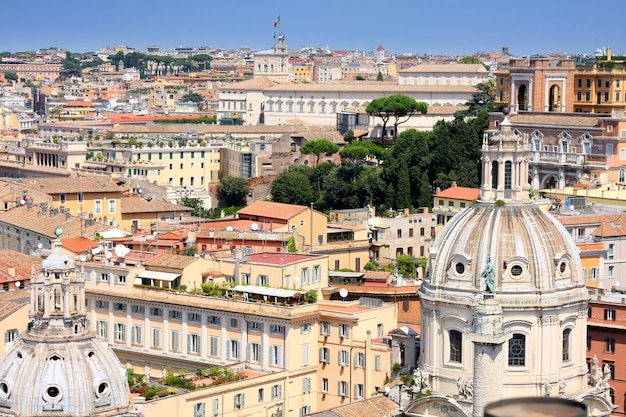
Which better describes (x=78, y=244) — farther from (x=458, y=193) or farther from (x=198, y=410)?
(x=458, y=193)

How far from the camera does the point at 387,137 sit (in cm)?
9594

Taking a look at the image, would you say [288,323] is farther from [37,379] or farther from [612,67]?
[612,67]

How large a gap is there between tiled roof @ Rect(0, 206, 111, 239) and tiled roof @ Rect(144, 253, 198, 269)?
991 cm

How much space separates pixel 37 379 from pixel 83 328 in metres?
1.31

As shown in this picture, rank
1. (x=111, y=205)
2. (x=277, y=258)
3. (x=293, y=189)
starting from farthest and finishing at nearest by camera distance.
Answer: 1. (x=293, y=189)
2. (x=111, y=205)
3. (x=277, y=258)

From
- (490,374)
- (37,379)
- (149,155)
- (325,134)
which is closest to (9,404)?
(37,379)

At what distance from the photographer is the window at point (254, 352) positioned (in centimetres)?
4041

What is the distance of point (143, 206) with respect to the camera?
6494 centimetres

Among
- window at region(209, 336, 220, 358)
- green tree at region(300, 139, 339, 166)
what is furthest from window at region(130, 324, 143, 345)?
green tree at region(300, 139, 339, 166)

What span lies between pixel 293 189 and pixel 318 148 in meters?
10.6

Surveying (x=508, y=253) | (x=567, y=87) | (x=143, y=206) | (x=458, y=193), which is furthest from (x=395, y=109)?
(x=508, y=253)

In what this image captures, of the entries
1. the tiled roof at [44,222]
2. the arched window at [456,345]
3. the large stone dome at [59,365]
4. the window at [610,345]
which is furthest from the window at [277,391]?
the tiled roof at [44,222]

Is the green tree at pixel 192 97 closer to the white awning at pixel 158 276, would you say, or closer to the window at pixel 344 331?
the white awning at pixel 158 276

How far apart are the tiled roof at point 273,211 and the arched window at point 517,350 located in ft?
61.4
